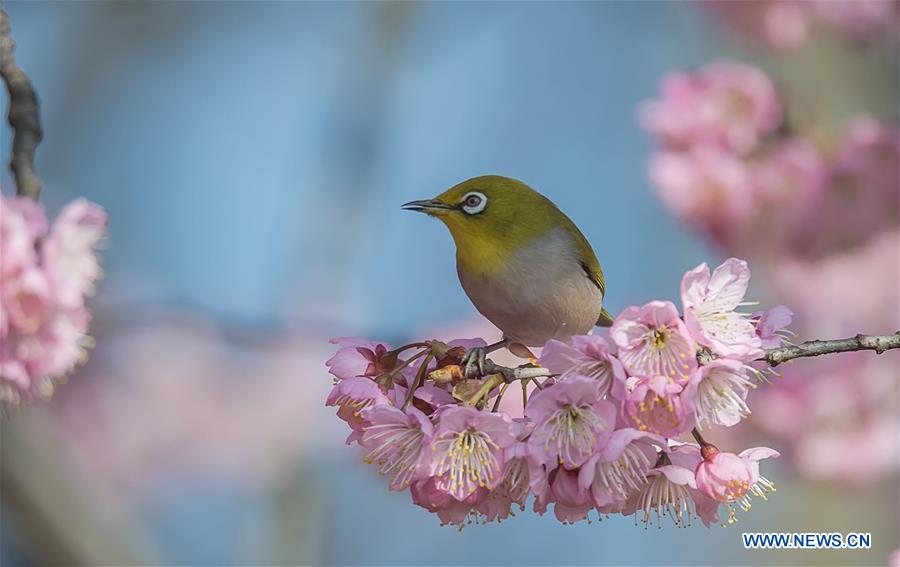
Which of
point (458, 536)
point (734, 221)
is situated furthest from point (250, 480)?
point (734, 221)

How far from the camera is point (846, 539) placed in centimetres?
321

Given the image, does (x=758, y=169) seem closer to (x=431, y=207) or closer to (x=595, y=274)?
(x=595, y=274)

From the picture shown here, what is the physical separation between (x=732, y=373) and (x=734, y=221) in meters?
3.58

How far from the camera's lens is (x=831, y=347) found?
1698mm

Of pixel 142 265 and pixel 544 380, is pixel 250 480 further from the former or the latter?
pixel 544 380

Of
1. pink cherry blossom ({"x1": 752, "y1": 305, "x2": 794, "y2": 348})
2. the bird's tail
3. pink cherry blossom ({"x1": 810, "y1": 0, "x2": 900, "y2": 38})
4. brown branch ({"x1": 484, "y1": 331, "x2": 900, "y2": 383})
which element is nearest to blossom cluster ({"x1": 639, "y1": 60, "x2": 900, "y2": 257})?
pink cherry blossom ({"x1": 810, "y1": 0, "x2": 900, "y2": 38})

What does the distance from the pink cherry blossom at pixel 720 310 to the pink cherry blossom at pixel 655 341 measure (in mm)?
33

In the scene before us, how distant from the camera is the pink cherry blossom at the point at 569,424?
5.90 ft

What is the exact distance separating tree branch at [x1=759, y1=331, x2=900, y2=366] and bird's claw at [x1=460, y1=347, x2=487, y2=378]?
1.69 feet

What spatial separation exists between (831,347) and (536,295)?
0.82m

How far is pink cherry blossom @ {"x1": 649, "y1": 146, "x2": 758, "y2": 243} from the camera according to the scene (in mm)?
5023

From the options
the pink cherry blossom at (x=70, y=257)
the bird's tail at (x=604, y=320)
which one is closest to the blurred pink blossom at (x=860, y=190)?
the bird's tail at (x=604, y=320)

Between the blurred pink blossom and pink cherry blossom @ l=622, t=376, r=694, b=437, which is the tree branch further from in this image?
the blurred pink blossom


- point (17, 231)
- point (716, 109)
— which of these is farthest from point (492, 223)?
point (716, 109)
